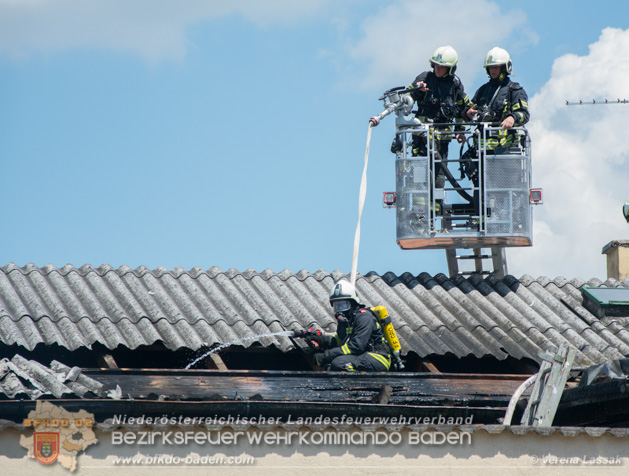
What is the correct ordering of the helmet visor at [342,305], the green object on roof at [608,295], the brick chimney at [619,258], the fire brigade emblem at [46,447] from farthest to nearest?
the brick chimney at [619,258]
the green object on roof at [608,295]
the helmet visor at [342,305]
the fire brigade emblem at [46,447]

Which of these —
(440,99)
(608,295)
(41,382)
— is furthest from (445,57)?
(41,382)

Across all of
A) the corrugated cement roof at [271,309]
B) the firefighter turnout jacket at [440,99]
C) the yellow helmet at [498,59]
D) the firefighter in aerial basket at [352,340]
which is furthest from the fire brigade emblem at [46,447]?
the yellow helmet at [498,59]

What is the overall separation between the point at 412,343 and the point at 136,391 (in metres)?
3.79

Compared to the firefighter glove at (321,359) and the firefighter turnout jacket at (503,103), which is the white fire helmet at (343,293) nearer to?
the firefighter glove at (321,359)

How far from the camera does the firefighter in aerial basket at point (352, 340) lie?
441 inches

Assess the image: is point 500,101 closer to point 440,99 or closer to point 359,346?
point 440,99

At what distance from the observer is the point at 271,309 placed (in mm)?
12656

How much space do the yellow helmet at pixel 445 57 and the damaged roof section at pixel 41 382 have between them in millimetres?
7213

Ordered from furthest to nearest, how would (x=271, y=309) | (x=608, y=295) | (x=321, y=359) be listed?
(x=608, y=295) → (x=271, y=309) → (x=321, y=359)

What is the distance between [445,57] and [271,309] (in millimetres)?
4534

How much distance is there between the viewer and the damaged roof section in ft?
29.6

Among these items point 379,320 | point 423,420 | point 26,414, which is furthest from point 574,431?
point 26,414

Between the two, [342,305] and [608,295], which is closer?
[342,305]

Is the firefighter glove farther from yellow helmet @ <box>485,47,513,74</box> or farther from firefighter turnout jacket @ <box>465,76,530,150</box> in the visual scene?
yellow helmet @ <box>485,47,513,74</box>
